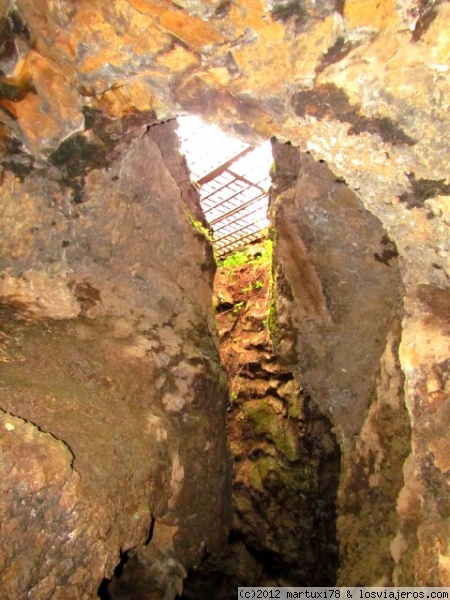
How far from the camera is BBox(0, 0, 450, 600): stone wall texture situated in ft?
6.14

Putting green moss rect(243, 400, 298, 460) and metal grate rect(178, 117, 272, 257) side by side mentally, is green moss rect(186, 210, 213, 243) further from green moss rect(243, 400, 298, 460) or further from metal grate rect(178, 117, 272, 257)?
green moss rect(243, 400, 298, 460)

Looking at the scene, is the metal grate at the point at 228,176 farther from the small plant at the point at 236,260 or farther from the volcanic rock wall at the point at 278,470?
the volcanic rock wall at the point at 278,470

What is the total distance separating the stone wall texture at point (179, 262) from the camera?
1871 mm

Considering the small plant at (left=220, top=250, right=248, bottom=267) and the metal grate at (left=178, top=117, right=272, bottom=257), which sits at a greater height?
the metal grate at (left=178, top=117, right=272, bottom=257)

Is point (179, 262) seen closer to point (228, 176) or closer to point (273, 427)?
point (228, 176)

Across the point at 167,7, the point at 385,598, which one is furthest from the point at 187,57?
the point at 385,598

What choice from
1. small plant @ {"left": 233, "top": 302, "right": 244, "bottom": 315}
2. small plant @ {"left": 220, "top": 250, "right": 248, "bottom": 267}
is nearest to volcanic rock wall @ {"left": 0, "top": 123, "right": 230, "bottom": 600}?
small plant @ {"left": 233, "top": 302, "right": 244, "bottom": 315}

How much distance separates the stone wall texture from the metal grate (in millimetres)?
324

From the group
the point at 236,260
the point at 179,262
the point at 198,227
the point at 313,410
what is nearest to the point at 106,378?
the point at 179,262

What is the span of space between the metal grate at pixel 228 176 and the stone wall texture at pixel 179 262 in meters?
0.32

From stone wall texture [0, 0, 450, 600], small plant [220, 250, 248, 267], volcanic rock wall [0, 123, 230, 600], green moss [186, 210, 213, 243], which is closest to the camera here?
stone wall texture [0, 0, 450, 600]

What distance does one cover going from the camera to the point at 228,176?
415 centimetres

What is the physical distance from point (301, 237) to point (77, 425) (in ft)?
7.30

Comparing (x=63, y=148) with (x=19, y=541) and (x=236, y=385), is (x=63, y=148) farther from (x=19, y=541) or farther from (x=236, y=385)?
(x=236, y=385)
